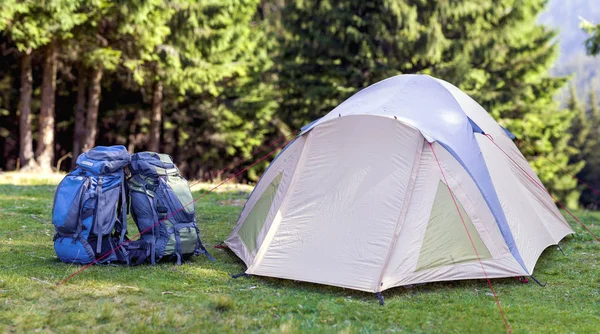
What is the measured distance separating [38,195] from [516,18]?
15110mm

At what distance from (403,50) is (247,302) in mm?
13830

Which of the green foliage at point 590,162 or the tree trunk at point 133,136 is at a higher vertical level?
the tree trunk at point 133,136

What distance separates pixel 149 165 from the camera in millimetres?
5602

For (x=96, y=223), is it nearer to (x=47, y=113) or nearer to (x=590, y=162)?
(x=47, y=113)

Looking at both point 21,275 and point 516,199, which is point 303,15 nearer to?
point 516,199

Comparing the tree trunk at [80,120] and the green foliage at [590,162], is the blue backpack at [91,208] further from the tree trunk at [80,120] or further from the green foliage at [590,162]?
the green foliage at [590,162]

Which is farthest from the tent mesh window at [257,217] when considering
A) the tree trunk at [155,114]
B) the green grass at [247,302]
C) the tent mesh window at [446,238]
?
the tree trunk at [155,114]

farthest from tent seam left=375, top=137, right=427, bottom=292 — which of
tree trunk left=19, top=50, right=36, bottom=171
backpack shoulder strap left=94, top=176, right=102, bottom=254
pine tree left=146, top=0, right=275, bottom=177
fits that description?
tree trunk left=19, top=50, right=36, bottom=171

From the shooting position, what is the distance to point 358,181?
535 cm

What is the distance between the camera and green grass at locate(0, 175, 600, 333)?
394 centimetres

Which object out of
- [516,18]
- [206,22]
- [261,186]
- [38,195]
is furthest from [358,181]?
[516,18]

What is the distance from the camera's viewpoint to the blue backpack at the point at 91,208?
17.3 feet

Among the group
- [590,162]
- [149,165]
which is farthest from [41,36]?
[590,162]

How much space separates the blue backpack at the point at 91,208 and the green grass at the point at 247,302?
19 centimetres
